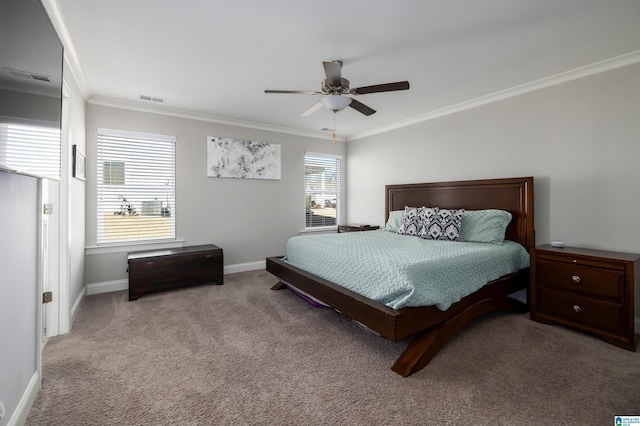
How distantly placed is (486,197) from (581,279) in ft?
4.44

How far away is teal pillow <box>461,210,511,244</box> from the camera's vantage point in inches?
125

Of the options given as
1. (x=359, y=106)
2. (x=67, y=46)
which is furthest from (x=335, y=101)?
(x=67, y=46)

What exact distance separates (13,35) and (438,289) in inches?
109

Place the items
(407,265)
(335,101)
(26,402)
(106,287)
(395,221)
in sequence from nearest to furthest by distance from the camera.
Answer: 1. (26,402)
2. (407,265)
3. (335,101)
4. (106,287)
5. (395,221)

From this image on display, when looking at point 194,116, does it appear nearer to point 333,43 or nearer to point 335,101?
point 335,101

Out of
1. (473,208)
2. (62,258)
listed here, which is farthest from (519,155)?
(62,258)

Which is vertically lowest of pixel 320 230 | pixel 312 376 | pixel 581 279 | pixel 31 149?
pixel 312 376

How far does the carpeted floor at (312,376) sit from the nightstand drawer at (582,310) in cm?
14

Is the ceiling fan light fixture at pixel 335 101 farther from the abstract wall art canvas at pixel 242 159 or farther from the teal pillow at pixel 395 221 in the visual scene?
the abstract wall art canvas at pixel 242 159

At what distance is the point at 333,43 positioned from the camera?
2.39 meters

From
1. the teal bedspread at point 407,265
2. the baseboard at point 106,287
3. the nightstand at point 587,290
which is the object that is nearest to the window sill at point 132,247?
the baseboard at point 106,287

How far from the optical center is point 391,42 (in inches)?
93.4

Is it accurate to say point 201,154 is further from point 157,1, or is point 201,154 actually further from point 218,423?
point 218,423

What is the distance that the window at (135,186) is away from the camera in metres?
3.68
